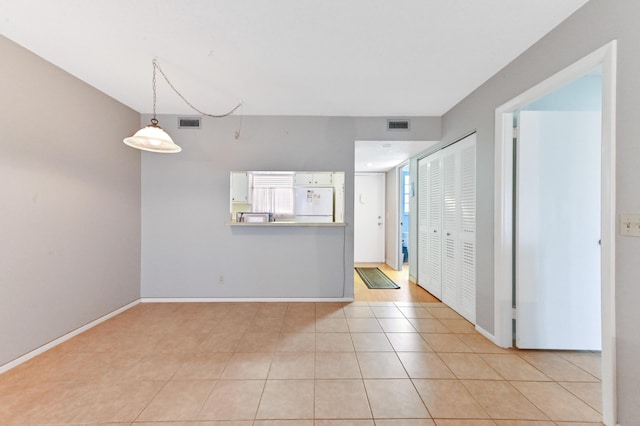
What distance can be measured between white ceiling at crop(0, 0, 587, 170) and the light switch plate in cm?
139

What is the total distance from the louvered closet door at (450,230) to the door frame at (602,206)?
810 mm

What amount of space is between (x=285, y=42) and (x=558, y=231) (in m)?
2.83

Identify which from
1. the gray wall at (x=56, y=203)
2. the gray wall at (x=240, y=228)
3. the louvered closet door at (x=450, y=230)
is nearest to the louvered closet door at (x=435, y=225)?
the louvered closet door at (x=450, y=230)

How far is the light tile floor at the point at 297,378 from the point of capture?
1633 millimetres

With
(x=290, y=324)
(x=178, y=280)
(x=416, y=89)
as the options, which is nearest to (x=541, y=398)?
(x=290, y=324)

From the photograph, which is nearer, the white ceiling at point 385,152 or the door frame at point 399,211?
the white ceiling at point 385,152

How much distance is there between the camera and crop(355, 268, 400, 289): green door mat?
14.8 ft

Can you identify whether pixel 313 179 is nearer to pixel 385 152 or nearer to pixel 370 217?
pixel 385 152

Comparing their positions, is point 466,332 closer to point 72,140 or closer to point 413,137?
point 413,137

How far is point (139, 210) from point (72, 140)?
1.19 metres

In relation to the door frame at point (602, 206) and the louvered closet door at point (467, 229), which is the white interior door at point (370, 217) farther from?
the door frame at point (602, 206)

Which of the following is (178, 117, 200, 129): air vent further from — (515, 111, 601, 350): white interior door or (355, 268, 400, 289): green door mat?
(515, 111, 601, 350): white interior door

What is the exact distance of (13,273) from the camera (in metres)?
2.14

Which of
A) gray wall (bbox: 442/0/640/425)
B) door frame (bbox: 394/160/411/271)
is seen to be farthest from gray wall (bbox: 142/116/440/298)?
door frame (bbox: 394/160/411/271)
